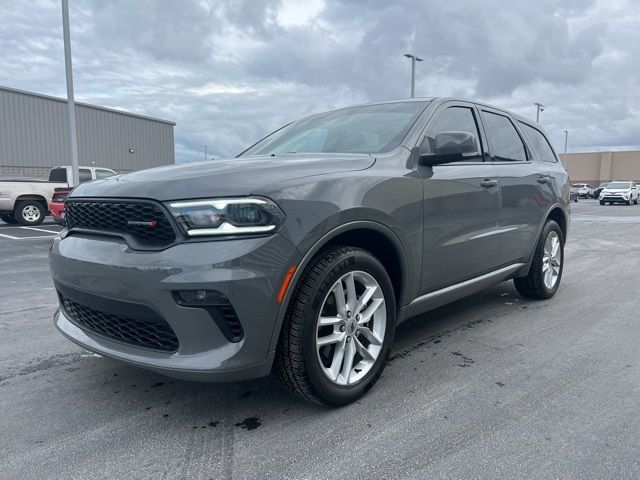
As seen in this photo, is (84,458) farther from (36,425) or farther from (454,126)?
(454,126)

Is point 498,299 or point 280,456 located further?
point 498,299

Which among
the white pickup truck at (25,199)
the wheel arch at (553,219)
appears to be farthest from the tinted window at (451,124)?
the white pickup truck at (25,199)

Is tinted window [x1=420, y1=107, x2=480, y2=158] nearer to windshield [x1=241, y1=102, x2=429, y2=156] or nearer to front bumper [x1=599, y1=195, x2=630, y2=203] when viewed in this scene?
windshield [x1=241, y1=102, x2=429, y2=156]

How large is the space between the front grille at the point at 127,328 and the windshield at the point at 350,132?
1.66 meters

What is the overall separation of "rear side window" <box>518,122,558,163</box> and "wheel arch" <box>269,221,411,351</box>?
269 centimetres

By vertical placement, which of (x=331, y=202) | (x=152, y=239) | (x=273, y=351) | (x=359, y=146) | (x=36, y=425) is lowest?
(x=36, y=425)

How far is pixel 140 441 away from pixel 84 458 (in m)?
0.24

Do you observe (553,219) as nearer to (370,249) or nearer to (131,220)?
(370,249)

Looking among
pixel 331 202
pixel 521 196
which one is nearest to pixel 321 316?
pixel 331 202

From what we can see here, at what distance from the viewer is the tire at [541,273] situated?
15.8 feet

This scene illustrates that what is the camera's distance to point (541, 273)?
488cm

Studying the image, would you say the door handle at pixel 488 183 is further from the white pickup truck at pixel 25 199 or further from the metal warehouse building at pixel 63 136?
the metal warehouse building at pixel 63 136

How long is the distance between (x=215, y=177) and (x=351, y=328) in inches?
41.8

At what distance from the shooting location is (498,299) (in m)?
5.12
